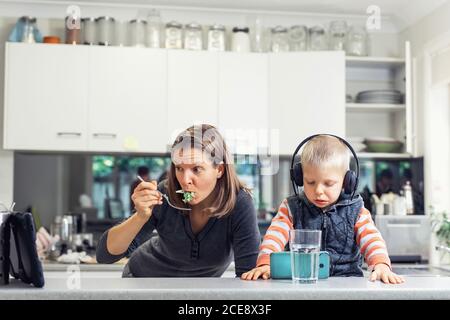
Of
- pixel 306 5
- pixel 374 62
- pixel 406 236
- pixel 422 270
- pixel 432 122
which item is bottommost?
pixel 422 270

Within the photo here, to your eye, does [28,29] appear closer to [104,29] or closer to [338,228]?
[104,29]

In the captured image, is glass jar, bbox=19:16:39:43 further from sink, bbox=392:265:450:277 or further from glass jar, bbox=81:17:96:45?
sink, bbox=392:265:450:277

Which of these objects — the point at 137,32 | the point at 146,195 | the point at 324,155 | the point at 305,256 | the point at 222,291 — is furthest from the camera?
the point at 137,32

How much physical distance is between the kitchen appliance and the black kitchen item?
1.99m

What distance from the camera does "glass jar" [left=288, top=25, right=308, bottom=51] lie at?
3.12 m

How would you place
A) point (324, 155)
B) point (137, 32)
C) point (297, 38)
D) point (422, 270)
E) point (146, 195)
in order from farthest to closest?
1. point (297, 38)
2. point (137, 32)
3. point (422, 270)
4. point (324, 155)
5. point (146, 195)

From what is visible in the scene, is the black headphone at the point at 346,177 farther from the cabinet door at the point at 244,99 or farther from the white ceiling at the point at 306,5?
the white ceiling at the point at 306,5

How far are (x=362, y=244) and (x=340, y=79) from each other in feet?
5.59

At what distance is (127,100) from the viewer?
9.70 feet

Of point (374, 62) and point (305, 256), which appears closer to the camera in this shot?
point (305, 256)

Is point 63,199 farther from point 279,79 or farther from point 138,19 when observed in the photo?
A: point 279,79

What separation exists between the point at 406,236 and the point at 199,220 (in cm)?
156

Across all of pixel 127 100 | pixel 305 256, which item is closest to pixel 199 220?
pixel 305 256
